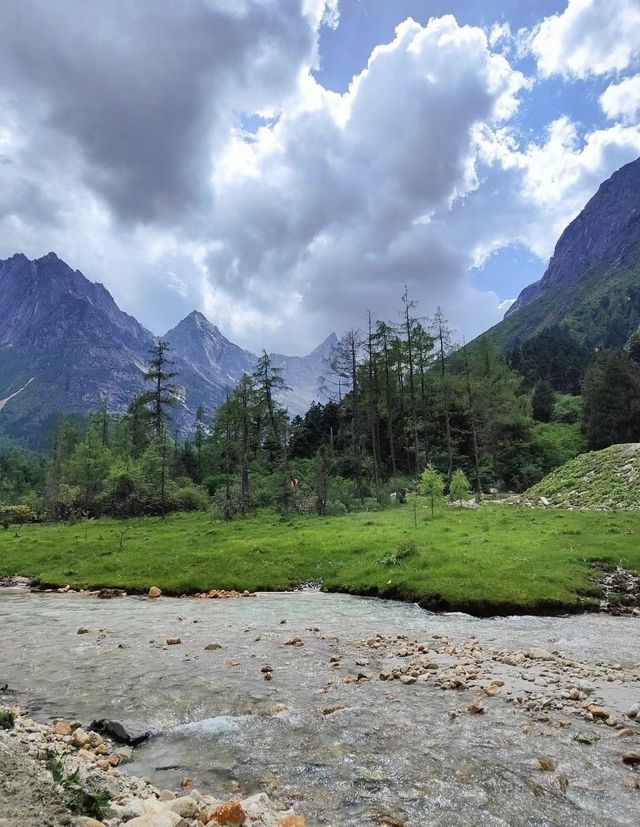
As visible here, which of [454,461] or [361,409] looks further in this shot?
[361,409]

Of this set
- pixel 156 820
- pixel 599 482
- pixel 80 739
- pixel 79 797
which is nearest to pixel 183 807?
pixel 156 820

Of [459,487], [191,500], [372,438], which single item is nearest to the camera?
[459,487]

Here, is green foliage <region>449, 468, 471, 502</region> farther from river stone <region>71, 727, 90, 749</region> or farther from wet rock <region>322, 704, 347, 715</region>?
river stone <region>71, 727, 90, 749</region>

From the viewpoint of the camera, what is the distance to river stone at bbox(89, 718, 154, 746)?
8.91 metres

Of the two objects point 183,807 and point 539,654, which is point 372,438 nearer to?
point 539,654

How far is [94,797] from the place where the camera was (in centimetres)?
623

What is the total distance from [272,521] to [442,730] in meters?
38.8

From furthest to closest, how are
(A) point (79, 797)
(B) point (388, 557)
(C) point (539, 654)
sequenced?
(B) point (388, 557), (C) point (539, 654), (A) point (79, 797)

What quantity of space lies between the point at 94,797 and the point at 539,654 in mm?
11812

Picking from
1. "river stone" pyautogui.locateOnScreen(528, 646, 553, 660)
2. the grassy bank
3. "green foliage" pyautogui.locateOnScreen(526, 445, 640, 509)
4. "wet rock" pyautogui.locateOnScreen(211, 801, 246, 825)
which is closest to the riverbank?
"wet rock" pyautogui.locateOnScreen(211, 801, 246, 825)

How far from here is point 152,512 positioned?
62.5m

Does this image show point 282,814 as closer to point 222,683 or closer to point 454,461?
point 222,683

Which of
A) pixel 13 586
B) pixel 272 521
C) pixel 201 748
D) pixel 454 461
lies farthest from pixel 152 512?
pixel 201 748

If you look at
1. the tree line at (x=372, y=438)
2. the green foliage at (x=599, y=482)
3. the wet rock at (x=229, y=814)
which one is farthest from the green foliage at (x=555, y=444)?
the wet rock at (x=229, y=814)
